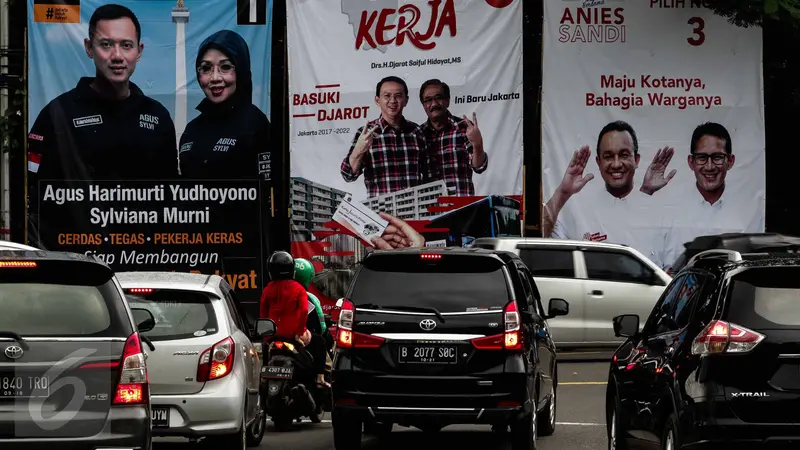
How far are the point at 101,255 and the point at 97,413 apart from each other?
16.3m

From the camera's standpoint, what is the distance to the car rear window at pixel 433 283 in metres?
10.9

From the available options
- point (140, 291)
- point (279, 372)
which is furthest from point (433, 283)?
point (279, 372)

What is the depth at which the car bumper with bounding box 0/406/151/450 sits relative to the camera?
7.80 meters

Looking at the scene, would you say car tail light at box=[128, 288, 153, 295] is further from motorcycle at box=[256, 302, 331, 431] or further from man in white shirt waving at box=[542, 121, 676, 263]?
man in white shirt waving at box=[542, 121, 676, 263]

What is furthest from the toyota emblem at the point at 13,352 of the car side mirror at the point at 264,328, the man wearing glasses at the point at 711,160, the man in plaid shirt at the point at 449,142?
the man wearing glasses at the point at 711,160

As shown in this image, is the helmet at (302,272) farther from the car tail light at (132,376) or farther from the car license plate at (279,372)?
the car tail light at (132,376)

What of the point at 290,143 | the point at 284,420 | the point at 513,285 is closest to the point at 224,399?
the point at 513,285

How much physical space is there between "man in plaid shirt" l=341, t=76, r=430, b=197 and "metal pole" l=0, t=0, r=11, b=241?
5844 mm

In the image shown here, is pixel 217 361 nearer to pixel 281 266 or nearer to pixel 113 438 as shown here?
pixel 281 266

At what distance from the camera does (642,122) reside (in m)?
24.3

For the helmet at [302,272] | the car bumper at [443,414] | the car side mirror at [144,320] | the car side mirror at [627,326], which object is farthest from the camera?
the helmet at [302,272]

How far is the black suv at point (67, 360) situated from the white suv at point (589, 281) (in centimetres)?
1274

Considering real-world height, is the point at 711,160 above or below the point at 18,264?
above

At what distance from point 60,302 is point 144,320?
161 centimetres
